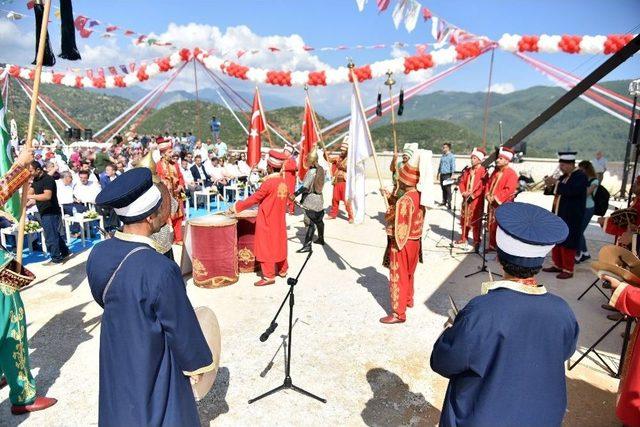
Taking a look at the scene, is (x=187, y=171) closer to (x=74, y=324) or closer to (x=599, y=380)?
(x=74, y=324)

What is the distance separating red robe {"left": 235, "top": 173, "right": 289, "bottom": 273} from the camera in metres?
6.09

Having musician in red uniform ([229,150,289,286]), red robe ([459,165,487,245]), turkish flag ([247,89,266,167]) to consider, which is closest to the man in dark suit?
turkish flag ([247,89,266,167])

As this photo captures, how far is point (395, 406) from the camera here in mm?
3633

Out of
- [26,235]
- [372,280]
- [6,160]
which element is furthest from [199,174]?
[6,160]

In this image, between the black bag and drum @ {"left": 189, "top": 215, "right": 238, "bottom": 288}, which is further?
the black bag

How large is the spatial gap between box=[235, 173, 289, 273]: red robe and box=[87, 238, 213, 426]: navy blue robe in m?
3.92

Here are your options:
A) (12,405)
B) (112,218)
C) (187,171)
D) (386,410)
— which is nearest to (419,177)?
(386,410)

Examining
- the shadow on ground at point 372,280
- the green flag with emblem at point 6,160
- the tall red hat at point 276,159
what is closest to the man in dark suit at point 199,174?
the shadow on ground at point 372,280

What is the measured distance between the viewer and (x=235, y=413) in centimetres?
350

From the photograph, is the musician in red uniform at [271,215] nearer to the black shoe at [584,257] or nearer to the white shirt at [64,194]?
the white shirt at [64,194]

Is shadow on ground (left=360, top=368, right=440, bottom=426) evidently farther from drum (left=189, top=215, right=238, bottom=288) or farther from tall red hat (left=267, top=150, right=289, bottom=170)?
tall red hat (left=267, top=150, right=289, bottom=170)

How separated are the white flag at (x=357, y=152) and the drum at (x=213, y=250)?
189cm

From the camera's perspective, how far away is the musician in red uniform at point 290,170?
284 inches

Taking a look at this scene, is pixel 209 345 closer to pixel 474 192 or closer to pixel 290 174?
pixel 290 174
